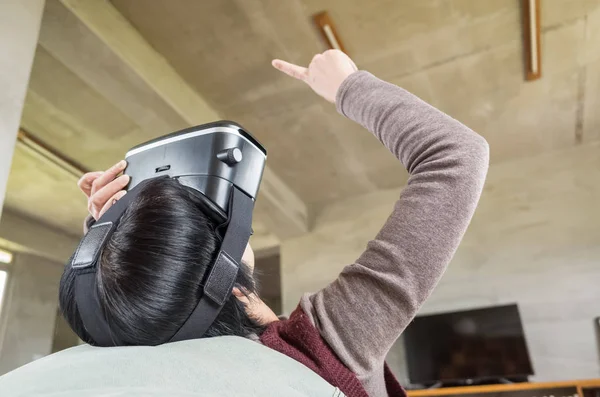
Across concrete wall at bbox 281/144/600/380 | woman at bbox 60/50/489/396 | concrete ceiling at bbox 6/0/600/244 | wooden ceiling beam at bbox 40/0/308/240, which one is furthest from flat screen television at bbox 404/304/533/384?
woman at bbox 60/50/489/396

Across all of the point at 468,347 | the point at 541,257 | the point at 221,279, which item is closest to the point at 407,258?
the point at 221,279

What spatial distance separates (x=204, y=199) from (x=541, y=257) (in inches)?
134

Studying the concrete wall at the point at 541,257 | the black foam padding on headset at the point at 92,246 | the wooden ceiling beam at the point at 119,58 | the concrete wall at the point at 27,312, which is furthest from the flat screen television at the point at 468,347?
the concrete wall at the point at 27,312

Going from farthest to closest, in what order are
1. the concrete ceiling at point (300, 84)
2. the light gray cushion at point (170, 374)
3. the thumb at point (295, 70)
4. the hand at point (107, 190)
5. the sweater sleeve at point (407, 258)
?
the concrete ceiling at point (300, 84), the thumb at point (295, 70), the hand at point (107, 190), the sweater sleeve at point (407, 258), the light gray cushion at point (170, 374)

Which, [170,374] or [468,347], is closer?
[170,374]

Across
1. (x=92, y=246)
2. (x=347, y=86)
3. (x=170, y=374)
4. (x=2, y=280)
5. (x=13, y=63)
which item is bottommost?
(x=170, y=374)

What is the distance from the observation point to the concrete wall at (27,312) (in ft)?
13.8

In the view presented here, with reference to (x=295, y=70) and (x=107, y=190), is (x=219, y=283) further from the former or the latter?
(x=295, y=70)

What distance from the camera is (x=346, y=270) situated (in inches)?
A: 20.3

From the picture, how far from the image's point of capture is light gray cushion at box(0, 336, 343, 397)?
Answer: 331 millimetres

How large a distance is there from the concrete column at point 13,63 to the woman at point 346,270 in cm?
104

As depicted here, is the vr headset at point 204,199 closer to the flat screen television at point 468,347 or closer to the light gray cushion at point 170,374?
the light gray cushion at point 170,374

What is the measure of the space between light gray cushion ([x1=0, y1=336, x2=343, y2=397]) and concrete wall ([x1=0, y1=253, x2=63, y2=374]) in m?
4.64

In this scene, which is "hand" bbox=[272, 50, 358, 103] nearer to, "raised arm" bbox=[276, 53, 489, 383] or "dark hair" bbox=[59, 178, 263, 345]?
"raised arm" bbox=[276, 53, 489, 383]
